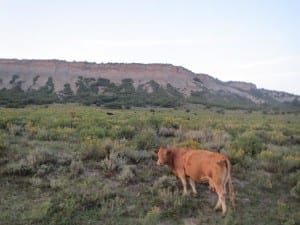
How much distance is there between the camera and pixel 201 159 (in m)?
7.81

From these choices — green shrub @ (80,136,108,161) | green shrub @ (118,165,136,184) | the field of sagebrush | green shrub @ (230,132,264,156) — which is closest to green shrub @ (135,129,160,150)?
the field of sagebrush

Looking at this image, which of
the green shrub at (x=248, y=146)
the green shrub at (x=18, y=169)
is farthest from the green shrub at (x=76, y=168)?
the green shrub at (x=248, y=146)

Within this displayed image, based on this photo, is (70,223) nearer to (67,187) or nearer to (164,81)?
(67,187)

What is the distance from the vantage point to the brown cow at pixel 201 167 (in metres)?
7.39

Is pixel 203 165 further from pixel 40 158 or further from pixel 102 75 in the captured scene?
pixel 102 75

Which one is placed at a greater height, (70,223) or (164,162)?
(164,162)

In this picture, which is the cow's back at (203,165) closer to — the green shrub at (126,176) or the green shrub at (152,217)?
the green shrub at (152,217)

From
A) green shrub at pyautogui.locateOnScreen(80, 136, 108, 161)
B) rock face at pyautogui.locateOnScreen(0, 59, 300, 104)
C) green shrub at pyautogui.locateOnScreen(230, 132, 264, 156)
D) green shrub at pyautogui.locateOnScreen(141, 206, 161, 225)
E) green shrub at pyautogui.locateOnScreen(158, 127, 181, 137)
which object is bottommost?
green shrub at pyautogui.locateOnScreen(141, 206, 161, 225)

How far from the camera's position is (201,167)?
7762 mm

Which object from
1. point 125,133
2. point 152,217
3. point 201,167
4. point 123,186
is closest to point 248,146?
point 125,133

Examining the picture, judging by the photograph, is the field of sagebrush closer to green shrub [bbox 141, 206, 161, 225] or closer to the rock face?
green shrub [bbox 141, 206, 161, 225]

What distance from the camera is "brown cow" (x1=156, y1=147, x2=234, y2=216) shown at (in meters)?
7.39

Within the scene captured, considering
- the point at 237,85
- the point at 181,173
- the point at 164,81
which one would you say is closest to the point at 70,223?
the point at 181,173

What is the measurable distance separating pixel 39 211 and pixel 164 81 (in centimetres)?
9021
